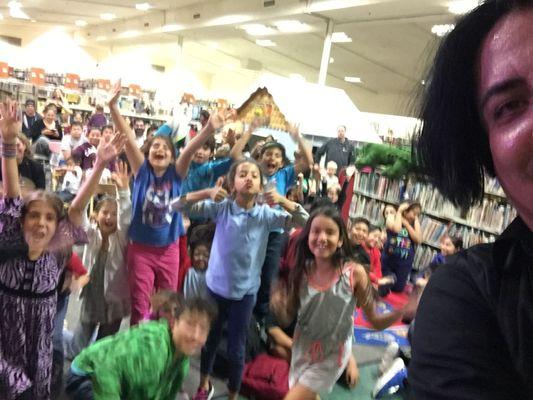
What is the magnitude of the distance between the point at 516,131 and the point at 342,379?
8.89 ft

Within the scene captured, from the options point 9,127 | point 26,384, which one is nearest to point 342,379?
point 26,384

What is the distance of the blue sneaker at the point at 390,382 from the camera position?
2.74m

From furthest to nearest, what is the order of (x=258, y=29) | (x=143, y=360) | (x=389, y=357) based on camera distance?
1. (x=258, y=29)
2. (x=389, y=357)
3. (x=143, y=360)

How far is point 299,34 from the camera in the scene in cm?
1043

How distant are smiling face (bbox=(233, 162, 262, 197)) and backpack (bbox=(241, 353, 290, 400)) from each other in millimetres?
1149

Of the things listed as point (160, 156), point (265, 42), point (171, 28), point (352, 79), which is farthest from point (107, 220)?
point (352, 79)

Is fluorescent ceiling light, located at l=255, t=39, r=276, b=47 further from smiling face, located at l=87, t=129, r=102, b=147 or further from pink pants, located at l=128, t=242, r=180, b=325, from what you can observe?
pink pants, located at l=128, t=242, r=180, b=325

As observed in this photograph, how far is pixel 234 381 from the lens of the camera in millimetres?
2350

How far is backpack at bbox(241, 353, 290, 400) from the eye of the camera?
99.9 inches

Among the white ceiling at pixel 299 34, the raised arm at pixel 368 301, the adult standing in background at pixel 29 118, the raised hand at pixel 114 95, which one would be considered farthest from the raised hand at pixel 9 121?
the adult standing in background at pixel 29 118

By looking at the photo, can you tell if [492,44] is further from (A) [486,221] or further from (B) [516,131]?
(A) [486,221]

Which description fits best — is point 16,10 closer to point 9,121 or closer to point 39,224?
point 9,121

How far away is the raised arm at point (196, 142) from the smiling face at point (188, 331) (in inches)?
40.3

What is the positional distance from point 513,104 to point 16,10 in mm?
16083
